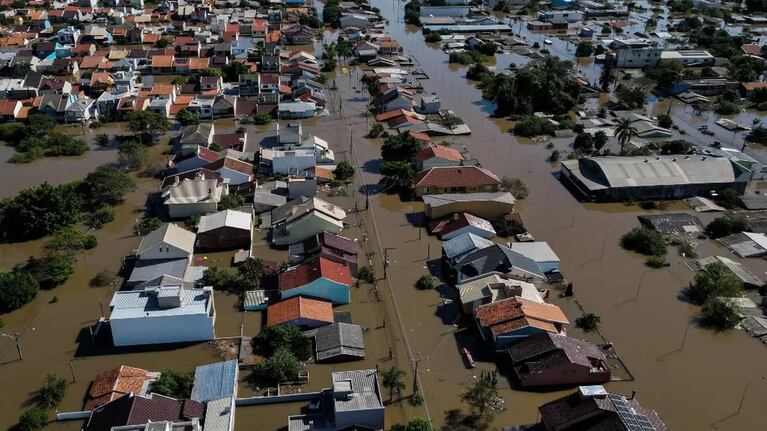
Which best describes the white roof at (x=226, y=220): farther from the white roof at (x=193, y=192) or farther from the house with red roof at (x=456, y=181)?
the house with red roof at (x=456, y=181)

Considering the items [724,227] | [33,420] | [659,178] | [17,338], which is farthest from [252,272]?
[659,178]

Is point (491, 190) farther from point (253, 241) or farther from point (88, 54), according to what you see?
point (88, 54)

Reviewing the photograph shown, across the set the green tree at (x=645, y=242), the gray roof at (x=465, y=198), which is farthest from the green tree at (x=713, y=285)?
the gray roof at (x=465, y=198)

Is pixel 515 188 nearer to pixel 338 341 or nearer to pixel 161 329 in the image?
pixel 338 341

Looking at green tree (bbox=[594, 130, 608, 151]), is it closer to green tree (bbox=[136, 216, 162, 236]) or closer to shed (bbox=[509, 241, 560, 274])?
shed (bbox=[509, 241, 560, 274])

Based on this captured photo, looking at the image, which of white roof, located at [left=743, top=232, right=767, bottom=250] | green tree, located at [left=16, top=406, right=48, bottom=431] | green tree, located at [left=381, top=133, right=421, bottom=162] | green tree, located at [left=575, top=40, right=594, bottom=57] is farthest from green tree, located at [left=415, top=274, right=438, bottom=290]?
green tree, located at [left=575, top=40, right=594, bottom=57]

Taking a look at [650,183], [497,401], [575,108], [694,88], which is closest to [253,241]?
[497,401]
